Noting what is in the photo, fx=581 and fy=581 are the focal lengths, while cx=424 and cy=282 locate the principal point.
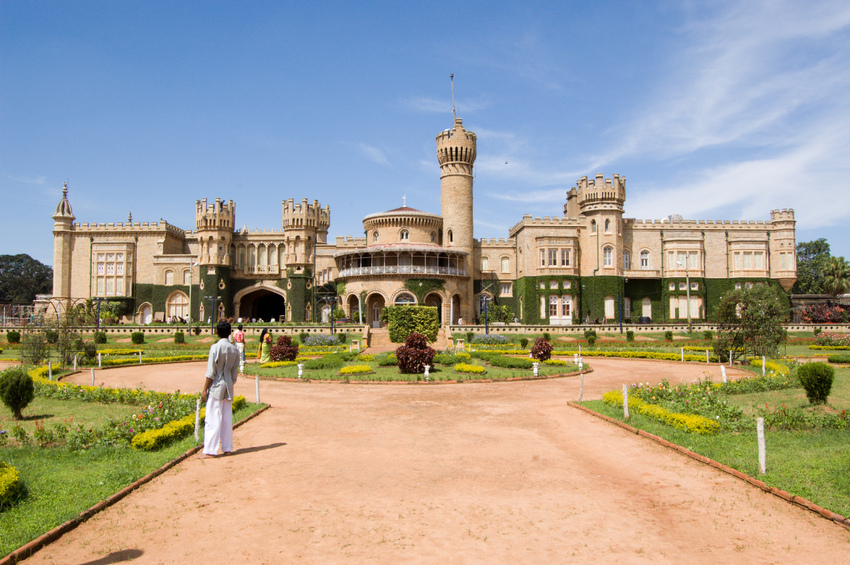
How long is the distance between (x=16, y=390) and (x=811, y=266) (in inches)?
3984

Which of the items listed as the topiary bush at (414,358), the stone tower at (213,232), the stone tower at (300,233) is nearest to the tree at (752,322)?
the topiary bush at (414,358)

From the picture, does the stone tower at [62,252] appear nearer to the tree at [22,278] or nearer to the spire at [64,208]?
the spire at [64,208]

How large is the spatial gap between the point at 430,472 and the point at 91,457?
18.8 ft

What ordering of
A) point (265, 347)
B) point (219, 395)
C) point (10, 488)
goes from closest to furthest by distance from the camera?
point (10, 488), point (219, 395), point (265, 347)

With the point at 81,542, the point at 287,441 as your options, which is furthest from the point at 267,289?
the point at 81,542

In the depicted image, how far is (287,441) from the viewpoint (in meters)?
11.4

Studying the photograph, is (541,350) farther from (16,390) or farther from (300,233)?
(300,233)

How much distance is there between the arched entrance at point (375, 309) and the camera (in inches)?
1997

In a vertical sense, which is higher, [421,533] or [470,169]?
[470,169]

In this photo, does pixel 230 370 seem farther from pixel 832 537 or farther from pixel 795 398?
pixel 795 398

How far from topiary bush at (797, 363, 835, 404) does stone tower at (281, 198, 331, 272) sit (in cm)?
4527

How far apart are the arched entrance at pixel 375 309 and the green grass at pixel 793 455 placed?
124 ft

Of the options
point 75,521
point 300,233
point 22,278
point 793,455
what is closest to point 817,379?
point 793,455

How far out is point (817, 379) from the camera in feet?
45.8
